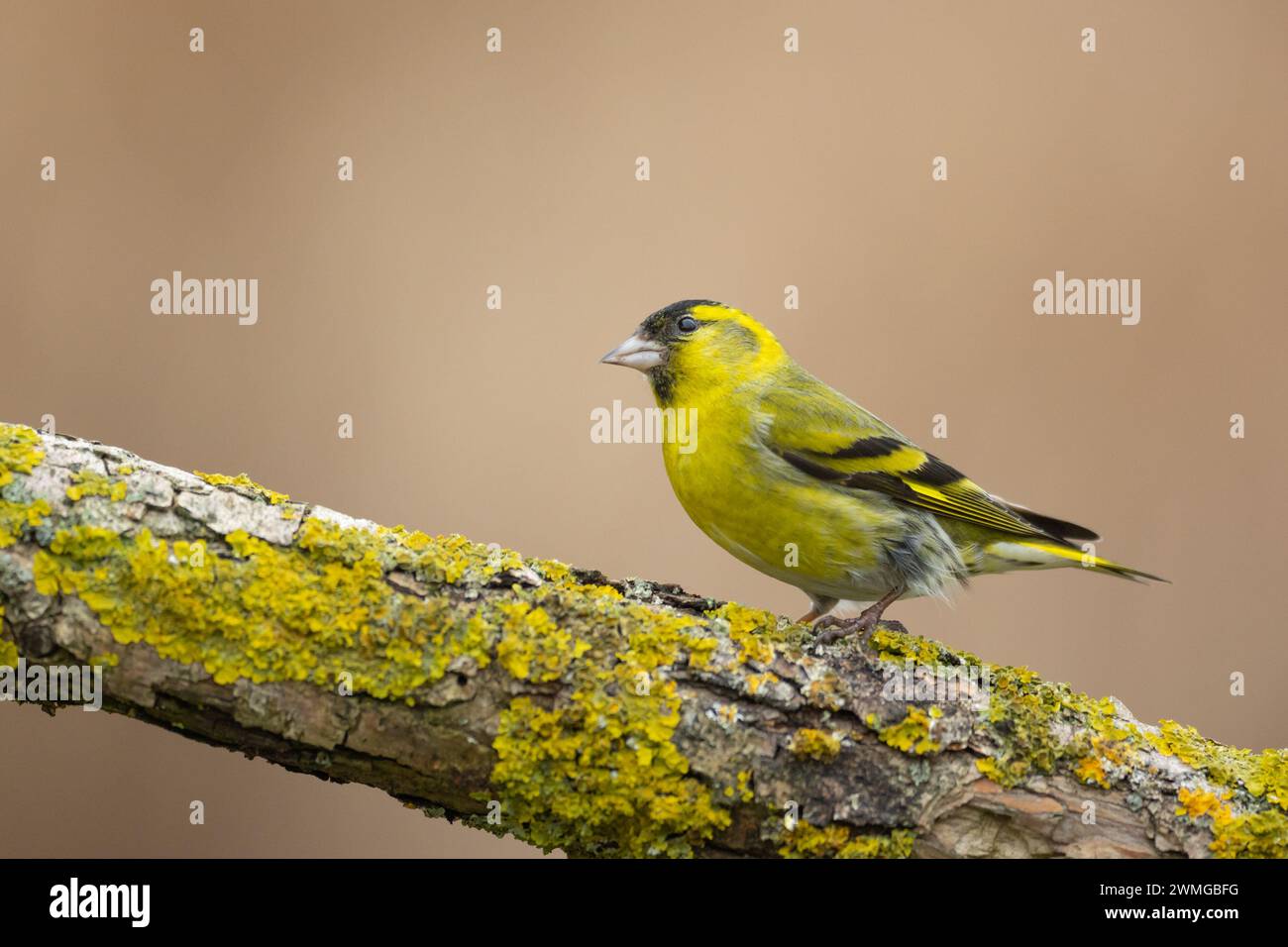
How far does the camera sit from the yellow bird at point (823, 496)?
14.4ft

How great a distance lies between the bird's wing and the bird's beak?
540 millimetres

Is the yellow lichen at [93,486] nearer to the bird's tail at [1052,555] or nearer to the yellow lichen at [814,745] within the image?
the yellow lichen at [814,745]

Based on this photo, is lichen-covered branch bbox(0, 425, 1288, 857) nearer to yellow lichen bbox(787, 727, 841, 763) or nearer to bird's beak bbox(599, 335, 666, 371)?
yellow lichen bbox(787, 727, 841, 763)

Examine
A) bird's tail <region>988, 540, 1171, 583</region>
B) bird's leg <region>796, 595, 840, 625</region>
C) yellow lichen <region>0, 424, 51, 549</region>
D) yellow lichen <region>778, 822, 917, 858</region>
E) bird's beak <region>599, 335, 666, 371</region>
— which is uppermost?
bird's beak <region>599, 335, 666, 371</region>

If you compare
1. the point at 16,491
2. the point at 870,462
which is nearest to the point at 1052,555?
the point at 870,462

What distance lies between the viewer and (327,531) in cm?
324

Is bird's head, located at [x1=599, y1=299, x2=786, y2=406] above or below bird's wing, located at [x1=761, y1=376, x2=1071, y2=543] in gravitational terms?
above

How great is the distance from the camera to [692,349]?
503cm

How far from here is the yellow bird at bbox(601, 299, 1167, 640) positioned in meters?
4.39

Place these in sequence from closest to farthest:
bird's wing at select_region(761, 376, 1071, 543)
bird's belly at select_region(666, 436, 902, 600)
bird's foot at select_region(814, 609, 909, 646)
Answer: bird's foot at select_region(814, 609, 909, 646) → bird's belly at select_region(666, 436, 902, 600) → bird's wing at select_region(761, 376, 1071, 543)

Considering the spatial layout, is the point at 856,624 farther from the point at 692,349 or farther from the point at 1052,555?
the point at 692,349

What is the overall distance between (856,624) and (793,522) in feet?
1.53

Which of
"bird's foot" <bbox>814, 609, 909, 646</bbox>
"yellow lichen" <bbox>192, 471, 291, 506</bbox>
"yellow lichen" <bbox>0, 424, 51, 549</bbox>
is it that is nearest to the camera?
"yellow lichen" <bbox>0, 424, 51, 549</bbox>

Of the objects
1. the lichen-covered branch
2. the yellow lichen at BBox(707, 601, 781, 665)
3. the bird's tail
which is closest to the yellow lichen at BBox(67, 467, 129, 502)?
the lichen-covered branch
